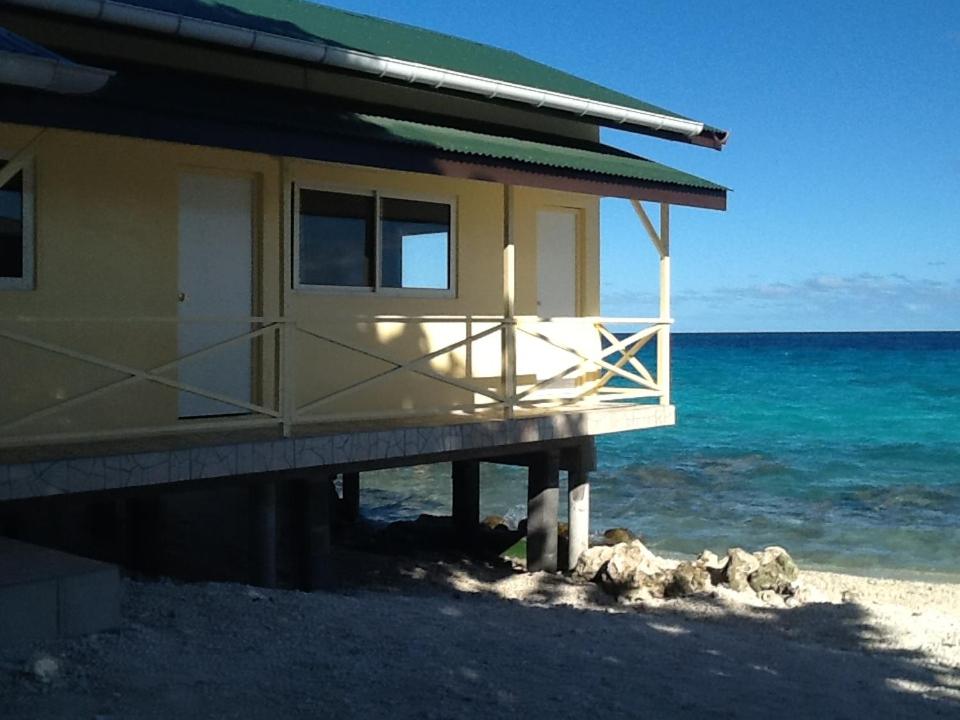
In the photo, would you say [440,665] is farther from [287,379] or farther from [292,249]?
[292,249]

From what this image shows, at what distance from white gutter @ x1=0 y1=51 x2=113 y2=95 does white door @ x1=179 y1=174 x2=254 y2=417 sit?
3.69m

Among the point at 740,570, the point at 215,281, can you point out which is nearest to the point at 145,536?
the point at 215,281

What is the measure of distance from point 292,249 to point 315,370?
116 cm

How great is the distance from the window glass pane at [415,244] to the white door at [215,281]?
1.58 m

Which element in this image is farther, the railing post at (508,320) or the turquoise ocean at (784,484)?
the turquoise ocean at (784,484)

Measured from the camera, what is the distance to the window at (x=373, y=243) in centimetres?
1086

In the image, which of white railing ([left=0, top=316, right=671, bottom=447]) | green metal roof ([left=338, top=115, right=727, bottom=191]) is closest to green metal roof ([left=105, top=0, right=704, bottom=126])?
green metal roof ([left=338, top=115, right=727, bottom=191])

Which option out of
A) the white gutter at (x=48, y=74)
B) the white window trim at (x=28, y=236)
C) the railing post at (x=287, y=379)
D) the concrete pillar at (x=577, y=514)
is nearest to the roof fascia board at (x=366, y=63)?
the white window trim at (x=28, y=236)

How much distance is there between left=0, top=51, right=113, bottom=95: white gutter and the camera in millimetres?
5773

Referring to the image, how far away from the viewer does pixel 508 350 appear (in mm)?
11070

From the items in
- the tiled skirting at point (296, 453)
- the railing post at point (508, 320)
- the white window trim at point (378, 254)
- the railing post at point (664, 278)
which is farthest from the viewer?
the railing post at point (664, 278)

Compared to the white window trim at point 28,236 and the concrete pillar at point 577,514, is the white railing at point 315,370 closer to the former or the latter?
the white window trim at point 28,236

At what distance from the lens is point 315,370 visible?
428 inches

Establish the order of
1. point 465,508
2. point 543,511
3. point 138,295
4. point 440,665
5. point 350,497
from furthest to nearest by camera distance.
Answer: point 350,497 → point 465,508 → point 543,511 → point 138,295 → point 440,665
